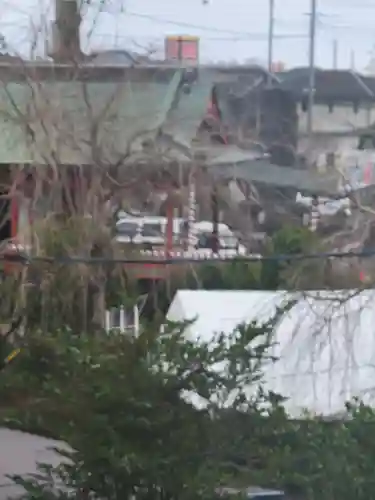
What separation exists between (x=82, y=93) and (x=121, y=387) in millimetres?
557

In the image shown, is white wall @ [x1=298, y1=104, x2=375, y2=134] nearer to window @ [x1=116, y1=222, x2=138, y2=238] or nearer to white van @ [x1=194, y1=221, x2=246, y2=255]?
white van @ [x1=194, y1=221, x2=246, y2=255]

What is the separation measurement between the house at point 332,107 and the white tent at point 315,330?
252 millimetres

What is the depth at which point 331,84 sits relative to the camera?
1278 mm

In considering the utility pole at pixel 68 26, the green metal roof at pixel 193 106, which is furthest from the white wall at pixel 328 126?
the utility pole at pixel 68 26

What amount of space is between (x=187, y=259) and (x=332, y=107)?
1.12ft

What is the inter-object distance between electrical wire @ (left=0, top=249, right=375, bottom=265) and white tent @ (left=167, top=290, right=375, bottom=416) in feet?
0.17

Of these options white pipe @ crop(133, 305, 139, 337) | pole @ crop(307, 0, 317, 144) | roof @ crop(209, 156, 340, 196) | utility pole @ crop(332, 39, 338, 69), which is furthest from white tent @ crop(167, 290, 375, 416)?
utility pole @ crop(332, 39, 338, 69)

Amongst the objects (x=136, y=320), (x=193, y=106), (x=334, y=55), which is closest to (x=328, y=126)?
(x=334, y=55)

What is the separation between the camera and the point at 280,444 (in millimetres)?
1079

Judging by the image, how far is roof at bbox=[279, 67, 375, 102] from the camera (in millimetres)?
1272

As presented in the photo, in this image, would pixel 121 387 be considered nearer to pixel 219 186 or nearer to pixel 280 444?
pixel 280 444

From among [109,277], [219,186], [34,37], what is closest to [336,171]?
[219,186]

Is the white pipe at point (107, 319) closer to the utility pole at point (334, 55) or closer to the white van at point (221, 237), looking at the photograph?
the white van at point (221, 237)

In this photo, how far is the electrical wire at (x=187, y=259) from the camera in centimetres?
120
